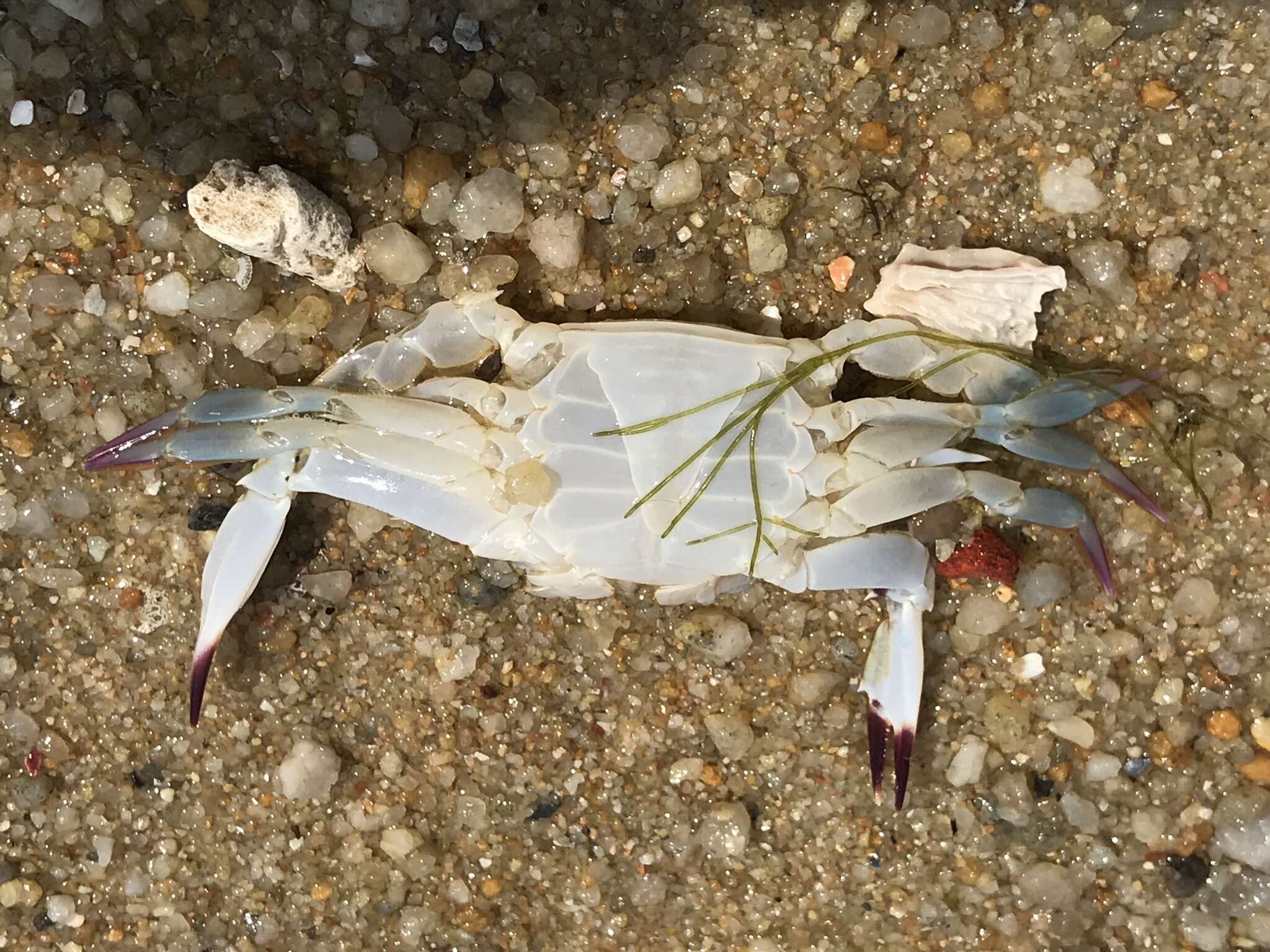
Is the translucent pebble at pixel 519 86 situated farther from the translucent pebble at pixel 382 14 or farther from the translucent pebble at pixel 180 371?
the translucent pebble at pixel 180 371

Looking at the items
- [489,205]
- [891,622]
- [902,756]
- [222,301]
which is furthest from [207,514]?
[902,756]

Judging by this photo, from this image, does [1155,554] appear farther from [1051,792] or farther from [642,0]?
[642,0]

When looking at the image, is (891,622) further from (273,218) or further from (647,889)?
(273,218)

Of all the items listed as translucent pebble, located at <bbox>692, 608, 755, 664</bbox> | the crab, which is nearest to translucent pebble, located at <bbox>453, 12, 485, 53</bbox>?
the crab

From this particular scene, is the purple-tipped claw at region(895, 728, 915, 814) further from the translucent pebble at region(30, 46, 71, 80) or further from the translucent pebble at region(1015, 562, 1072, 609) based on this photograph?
the translucent pebble at region(30, 46, 71, 80)

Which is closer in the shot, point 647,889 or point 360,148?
point 360,148

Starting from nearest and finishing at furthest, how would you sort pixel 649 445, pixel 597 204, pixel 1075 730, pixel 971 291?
pixel 649 445
pixel 971 291
pixel 597 204
pixel 1075 730

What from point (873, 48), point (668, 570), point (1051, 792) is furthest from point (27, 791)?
point (873, 48)
